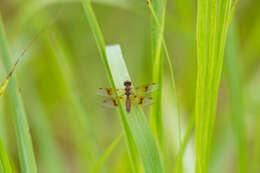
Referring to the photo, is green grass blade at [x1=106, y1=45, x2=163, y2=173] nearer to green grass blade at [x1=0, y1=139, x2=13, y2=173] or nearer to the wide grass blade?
the wide grass blade

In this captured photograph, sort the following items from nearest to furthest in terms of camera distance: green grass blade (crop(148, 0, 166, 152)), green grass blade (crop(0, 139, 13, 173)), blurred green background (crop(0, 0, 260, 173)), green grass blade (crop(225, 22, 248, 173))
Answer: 1. green grass blade (crop(0, 139, 13, 173))
2. green grass blade (crop(148, 0, 166, 152))
3. green grass blade (crop(225, 22, 248, 173))
4. blurred green background (crop(0, 0, 260, 173))

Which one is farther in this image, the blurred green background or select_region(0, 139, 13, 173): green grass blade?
the blurred green background

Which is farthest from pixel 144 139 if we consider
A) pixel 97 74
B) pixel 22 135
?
pixel 97 74

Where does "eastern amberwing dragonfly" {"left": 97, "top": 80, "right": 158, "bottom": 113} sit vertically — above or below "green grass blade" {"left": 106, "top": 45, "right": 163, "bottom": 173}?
above

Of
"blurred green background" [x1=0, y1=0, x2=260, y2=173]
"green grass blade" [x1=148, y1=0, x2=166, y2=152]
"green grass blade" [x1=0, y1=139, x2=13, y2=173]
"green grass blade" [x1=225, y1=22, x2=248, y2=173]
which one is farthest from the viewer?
"blurred green background" [x1=0, y1=0, x2=260, y2=173]

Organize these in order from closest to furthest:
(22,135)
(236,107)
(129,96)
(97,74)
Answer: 1. (22,135)
2. (129,96)
3. (236,107)
4. (97,74)

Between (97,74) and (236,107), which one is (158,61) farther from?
(97,74)

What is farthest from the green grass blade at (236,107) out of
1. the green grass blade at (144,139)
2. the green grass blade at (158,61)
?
the green grass blade at (144,139)

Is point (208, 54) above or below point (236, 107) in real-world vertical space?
above

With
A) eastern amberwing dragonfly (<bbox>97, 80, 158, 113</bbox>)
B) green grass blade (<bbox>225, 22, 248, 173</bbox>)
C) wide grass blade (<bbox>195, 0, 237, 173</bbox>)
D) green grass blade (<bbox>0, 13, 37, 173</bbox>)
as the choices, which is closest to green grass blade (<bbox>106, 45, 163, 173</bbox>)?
eastern amberwing dragonfly (<bbox>97, 80, 158, 113</bbox>)
